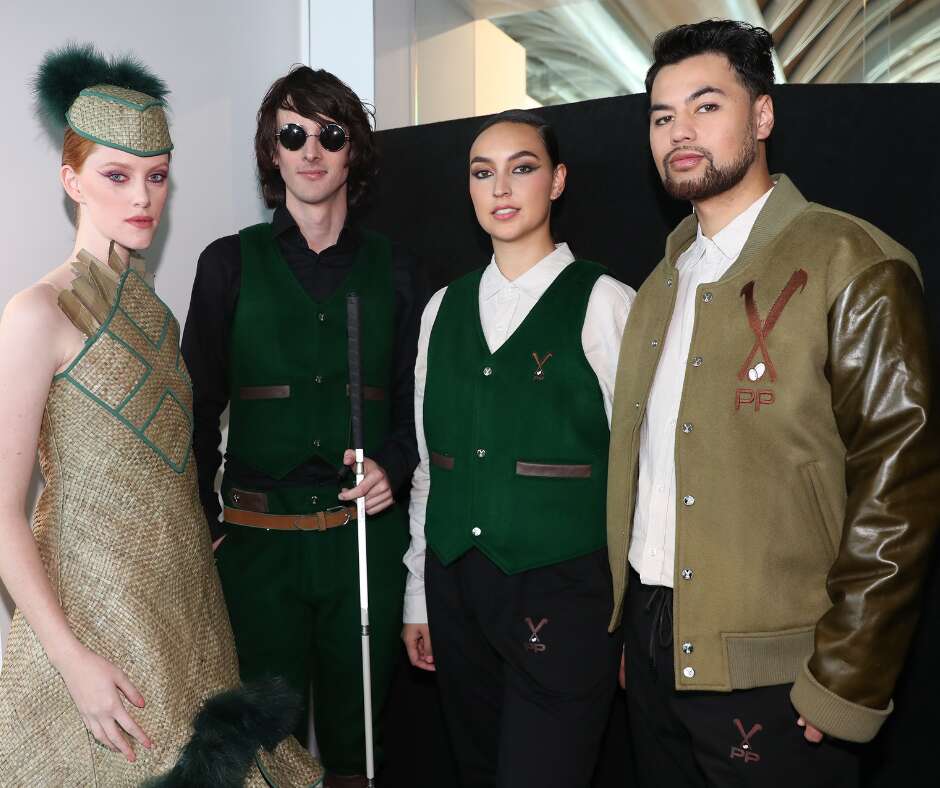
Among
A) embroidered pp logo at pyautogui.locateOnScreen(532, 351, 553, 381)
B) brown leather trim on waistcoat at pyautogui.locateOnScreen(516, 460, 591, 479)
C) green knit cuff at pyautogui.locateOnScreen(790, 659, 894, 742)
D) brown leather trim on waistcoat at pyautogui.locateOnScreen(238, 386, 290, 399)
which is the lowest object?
green knit cuff at pyautogui.locateOnScreen(790, 659, 894, 742)

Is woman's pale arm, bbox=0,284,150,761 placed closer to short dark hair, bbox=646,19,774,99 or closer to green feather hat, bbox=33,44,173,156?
green feather hat, bbox=33,44,173,156

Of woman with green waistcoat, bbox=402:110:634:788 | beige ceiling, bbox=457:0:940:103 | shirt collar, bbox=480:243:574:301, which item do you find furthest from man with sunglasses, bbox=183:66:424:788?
beige ceiling, bbox=457:0:940:103

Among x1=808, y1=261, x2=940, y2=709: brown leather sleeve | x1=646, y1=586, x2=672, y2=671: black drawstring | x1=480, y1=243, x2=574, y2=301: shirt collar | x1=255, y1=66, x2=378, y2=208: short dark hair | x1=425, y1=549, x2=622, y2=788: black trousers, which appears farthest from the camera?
x1=255, y1=66, x2=378, y2=208: short dark hair

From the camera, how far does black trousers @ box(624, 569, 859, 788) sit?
1.76 m

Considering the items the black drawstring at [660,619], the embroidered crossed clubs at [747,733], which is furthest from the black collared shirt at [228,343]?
the embroidered crossed clubs at [747,733]

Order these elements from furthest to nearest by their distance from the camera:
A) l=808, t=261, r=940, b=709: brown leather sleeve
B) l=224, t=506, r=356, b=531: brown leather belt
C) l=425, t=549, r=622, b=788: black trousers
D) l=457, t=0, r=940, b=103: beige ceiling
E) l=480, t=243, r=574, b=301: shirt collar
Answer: l=457, t=0, r=940, b=103: beige ceiling
l=224, t=506, r=356, b=531: brown leather belt
l=480, t=243, r=574, b=301: shirt collar
l=425, t=549, r=622, b=788: black trousers
l=808, t=261, r=940, b=709: brown leather sleeve

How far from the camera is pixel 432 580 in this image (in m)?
2.35

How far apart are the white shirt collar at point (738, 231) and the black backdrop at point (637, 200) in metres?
0.71

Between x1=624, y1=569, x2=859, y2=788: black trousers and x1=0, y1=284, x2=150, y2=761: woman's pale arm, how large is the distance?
1.00 meters

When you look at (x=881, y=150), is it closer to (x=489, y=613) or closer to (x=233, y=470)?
(x=489, y=613)

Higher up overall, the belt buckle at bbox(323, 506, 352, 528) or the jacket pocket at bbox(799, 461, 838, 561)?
the jacket pocket at bbox(799, 461, 838, 561)

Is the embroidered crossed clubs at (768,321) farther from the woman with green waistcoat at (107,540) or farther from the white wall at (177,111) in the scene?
the white wall at (177,111)

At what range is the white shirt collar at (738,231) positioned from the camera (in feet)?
6.43

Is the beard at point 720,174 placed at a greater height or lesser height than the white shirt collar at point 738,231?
greater
